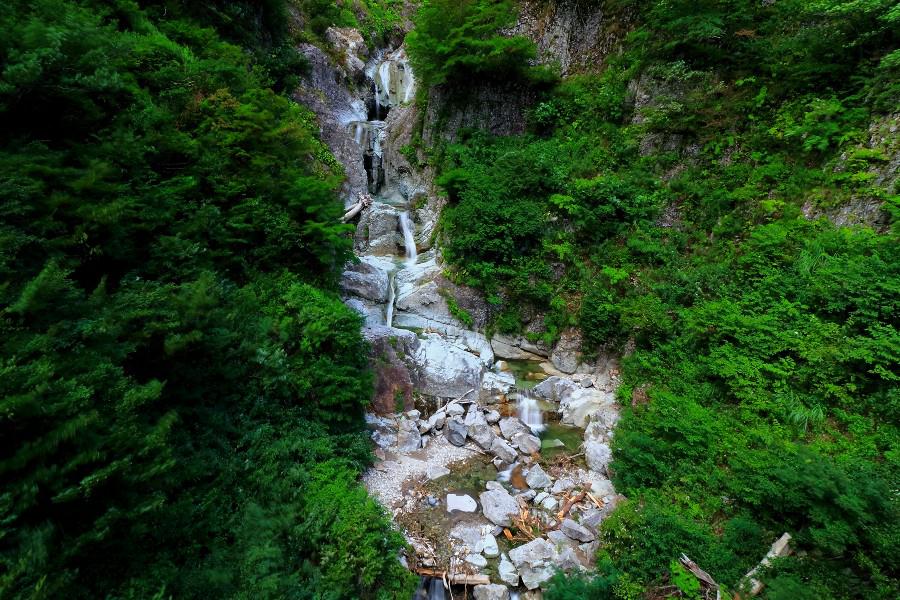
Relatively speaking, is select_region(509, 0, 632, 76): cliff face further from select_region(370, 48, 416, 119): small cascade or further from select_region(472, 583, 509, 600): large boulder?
select_region(472, 583, 509, 600): large boulder

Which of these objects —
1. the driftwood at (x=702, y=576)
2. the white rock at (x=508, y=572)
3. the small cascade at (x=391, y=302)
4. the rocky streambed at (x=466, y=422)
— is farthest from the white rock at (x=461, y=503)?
the small cascade at (x=391, y=302)

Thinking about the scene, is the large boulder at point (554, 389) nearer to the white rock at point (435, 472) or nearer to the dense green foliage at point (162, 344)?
the white rock at point (435, 472)

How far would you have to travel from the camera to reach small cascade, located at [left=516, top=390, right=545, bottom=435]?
917 centimetres

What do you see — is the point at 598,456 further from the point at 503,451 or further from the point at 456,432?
the point at 456,432

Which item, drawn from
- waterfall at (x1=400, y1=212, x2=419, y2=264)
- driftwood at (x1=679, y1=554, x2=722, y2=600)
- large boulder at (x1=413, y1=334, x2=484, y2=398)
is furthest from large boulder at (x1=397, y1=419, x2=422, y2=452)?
waterfall at (x1=400, y1=212, x2=419, y2=264)

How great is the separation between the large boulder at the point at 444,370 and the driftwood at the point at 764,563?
6.23 meters

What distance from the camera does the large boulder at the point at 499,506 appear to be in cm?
665

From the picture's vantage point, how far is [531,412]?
947 centimetres

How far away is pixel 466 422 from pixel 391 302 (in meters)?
4.87

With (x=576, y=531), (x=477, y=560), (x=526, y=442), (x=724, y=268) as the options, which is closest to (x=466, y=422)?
(x=526, y=442)

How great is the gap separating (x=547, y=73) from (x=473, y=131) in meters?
3.44

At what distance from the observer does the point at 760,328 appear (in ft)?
22.2

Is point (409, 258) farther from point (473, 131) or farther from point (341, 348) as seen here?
point (341, 348)

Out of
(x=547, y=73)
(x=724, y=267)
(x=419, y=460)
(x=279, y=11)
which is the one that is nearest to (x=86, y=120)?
(x=419, y=460)
